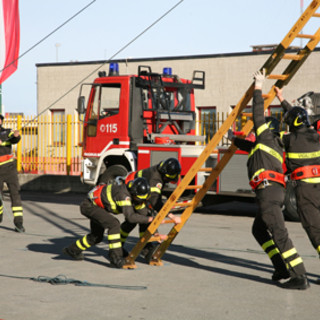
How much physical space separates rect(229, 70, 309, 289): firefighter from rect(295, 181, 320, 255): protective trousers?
9.0 inches

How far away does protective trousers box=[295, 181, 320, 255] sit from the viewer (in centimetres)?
657

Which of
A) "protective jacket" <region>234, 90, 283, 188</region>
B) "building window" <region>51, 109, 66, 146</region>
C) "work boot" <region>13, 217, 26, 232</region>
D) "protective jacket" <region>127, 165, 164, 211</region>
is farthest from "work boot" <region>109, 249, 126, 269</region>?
"building window" <region>51, 109, 66, 146</region>

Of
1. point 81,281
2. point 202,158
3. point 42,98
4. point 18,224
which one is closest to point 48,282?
point 81,281

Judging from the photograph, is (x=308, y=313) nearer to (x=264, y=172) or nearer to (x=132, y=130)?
(x=264, y=172)

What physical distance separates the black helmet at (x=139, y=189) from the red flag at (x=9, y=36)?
7.57 m

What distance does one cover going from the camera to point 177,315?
540cm

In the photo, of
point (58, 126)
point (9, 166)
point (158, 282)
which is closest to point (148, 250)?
point (158, 282)

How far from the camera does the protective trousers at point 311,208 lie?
657 centimetres

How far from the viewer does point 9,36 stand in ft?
46.0

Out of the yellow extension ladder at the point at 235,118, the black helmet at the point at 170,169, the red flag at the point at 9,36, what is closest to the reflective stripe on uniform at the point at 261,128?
the yellow extension ladder at the point at 235,118

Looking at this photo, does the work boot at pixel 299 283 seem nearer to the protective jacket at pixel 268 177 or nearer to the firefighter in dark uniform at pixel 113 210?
the protective jacket at pixel 268 177

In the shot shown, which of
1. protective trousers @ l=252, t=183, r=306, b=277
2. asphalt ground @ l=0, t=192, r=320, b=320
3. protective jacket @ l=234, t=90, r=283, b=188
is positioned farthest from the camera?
protective jacket @ l=234, t=90, r=283, b=188

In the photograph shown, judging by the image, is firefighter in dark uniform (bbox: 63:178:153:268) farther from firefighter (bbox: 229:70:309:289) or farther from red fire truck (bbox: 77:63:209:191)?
red fire truck (bbox: 77:63:209:191)

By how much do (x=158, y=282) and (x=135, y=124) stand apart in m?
6.89
